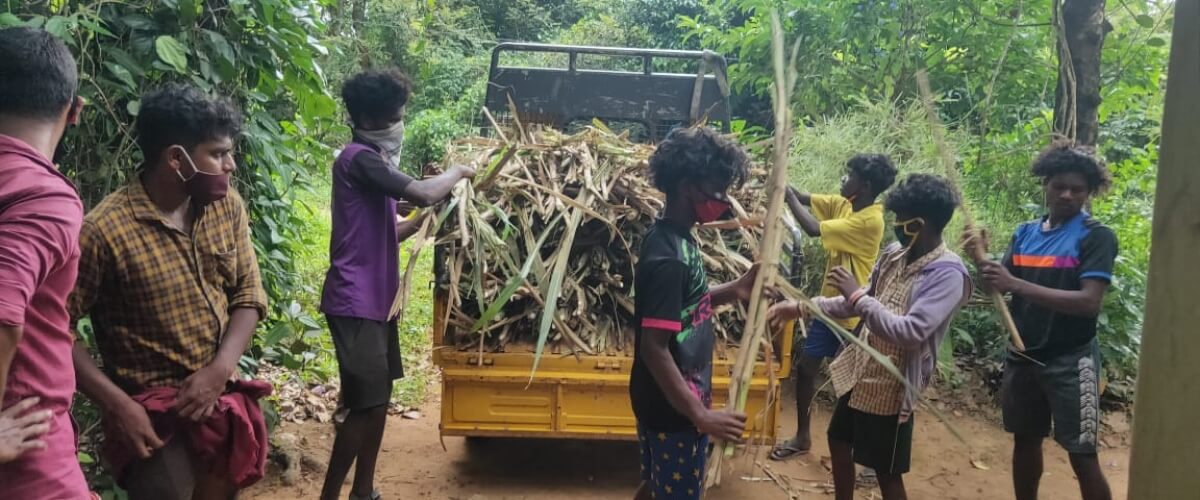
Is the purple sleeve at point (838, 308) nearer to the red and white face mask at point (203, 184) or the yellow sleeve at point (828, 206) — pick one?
the yellow sleeve at point (828, 206)

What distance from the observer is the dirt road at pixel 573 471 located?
13.0ft

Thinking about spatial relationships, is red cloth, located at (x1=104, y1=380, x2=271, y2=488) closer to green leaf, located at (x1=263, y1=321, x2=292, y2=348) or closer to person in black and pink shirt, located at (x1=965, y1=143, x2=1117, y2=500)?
green leaf, located at (x1=263, y1=321, x2=292, y2=348)

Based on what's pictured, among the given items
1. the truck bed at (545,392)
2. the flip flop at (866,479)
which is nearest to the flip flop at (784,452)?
the flip flop at (866,479)

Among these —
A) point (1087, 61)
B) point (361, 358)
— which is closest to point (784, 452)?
point (361, 358)

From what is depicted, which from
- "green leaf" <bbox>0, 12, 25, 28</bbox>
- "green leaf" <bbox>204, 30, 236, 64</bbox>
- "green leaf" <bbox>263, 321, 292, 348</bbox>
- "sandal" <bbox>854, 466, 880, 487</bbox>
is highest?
"green leaf" <bbox>204, 30, 236, 64</bbox>

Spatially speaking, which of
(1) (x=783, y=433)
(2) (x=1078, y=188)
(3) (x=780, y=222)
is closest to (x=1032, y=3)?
(2) (x=1078, y=188)

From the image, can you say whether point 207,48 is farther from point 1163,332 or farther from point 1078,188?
point 1078,188

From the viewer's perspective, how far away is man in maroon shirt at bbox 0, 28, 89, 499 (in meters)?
1.40

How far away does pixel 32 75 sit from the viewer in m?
1.56

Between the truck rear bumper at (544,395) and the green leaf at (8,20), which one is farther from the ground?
the green leaf at (8,20)

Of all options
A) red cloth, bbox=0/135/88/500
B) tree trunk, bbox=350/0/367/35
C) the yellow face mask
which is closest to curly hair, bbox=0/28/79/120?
red cloth, bbox=0/135/88/500

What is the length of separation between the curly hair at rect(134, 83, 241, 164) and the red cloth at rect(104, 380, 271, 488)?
2.32 ft

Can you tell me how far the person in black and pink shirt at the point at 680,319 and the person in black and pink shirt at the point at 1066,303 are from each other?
1.24 m

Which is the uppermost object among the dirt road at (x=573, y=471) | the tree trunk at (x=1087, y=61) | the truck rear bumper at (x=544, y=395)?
the tree trunk at (x=1087, y=61)
